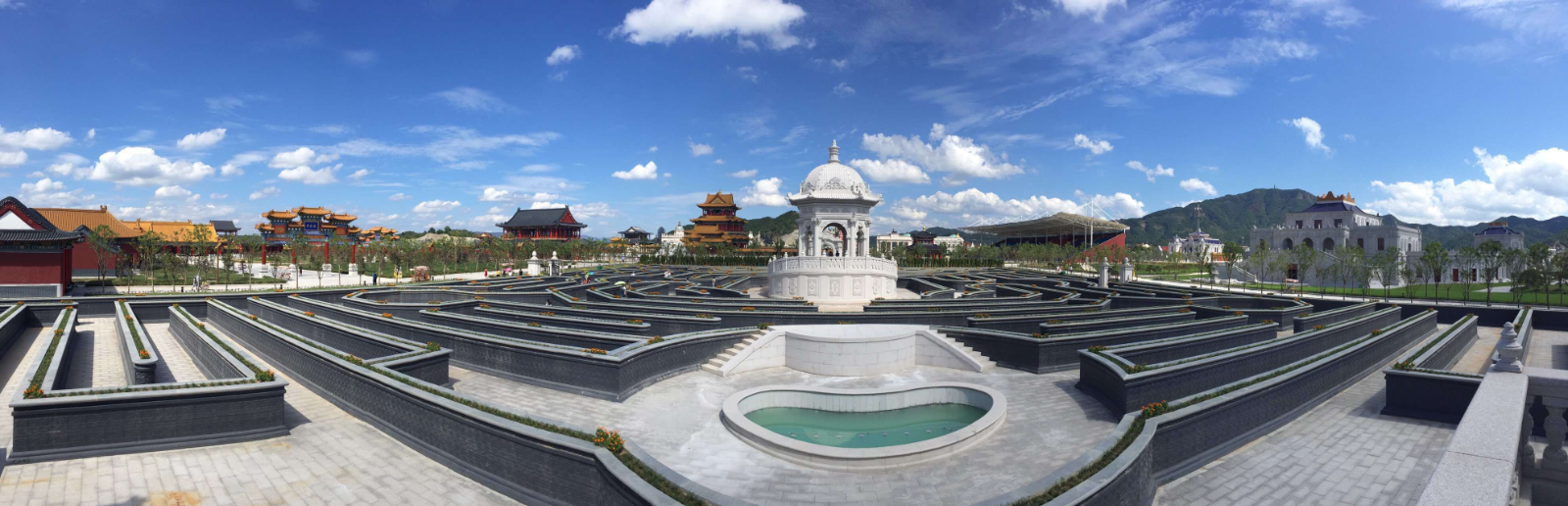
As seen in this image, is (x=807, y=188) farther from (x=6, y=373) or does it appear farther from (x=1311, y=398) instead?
(x=6, y=373)

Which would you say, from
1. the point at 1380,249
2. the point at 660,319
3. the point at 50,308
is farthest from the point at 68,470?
the point at 1380,249

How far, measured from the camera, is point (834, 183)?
125 ft

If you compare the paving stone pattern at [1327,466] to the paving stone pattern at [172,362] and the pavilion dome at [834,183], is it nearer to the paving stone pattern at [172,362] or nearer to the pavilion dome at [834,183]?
the paving stone pattern at [172,362]

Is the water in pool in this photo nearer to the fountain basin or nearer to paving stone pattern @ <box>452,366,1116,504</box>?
the fountain basin

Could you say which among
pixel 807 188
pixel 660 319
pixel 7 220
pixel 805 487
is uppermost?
pixel 807 188

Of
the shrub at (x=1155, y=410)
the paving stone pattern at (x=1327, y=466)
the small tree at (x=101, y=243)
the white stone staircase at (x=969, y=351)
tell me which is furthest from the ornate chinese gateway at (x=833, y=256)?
the small tree at (x=101, y=243)

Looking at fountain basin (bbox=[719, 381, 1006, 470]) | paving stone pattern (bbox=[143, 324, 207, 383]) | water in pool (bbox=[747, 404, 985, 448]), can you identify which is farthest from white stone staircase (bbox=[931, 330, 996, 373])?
paving stone pattern (bbox=[143, 324, 207, 383])

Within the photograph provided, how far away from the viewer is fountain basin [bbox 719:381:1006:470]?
1060 cm

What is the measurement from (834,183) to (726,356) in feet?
70.5

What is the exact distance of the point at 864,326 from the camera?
2077cm

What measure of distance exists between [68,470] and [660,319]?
13.5 meters

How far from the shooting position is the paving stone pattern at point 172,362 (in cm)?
1666

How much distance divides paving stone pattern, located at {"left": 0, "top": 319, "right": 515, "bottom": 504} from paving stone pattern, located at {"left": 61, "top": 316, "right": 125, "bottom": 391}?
236 inches

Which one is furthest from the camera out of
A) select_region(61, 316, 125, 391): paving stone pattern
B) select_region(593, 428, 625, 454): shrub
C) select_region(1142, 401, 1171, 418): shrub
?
select_region(61, 316, 125, 391): paving stone pattern
